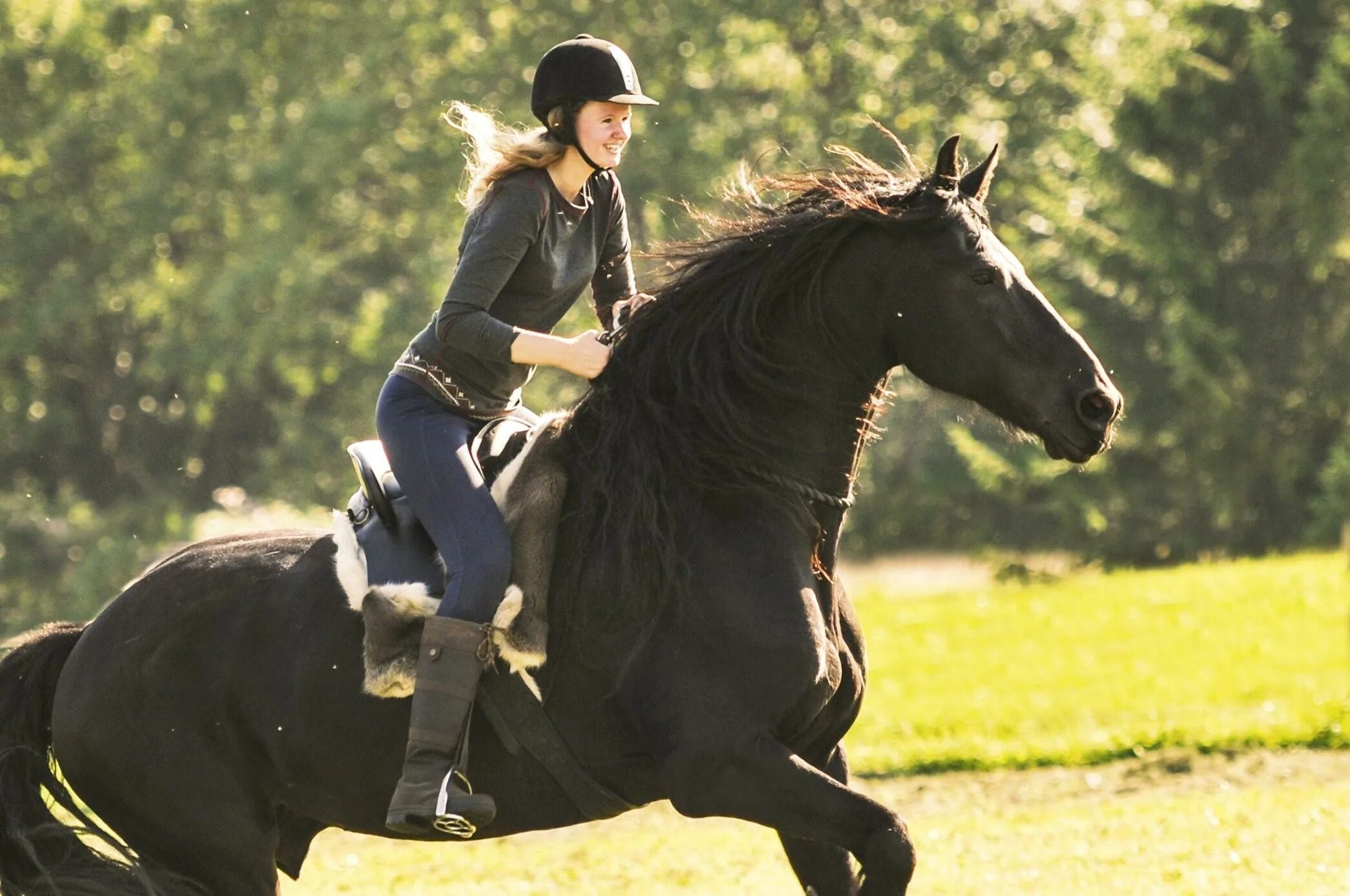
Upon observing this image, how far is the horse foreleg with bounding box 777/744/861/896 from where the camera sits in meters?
5.45

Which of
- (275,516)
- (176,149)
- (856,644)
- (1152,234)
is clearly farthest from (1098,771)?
(176,149)

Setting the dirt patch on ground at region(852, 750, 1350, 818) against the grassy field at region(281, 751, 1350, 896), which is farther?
the dirt patch on ground at region(852, 750, 1350, 818)

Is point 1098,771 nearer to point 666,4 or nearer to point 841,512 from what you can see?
point 841,512

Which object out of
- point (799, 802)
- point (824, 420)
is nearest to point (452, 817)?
point (799, 802)

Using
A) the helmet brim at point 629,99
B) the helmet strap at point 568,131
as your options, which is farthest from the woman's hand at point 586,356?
the helmet brim at point 629,99

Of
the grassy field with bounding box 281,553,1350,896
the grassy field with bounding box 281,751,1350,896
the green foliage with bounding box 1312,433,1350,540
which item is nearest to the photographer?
the grassy field with bounding box 281,751,1350,896

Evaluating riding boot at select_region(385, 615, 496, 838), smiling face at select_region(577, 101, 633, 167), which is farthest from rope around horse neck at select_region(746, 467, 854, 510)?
smiling face at select_region(577, 101, 633, 167)

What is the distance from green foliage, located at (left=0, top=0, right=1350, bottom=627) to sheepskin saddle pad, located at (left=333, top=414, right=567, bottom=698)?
2377 cm

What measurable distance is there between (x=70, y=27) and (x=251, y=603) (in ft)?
106

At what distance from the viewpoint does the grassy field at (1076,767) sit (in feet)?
27.2

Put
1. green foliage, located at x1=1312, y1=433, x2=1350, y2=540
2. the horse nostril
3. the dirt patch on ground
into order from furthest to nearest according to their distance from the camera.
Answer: green foliage, located at x1=1312, y1=433, x2=1350, y2=540, the dirt patch on ground, the horse nostril

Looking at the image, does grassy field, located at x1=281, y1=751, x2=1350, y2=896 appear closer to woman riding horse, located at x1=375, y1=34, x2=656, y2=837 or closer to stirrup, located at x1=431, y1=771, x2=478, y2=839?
stirrup, located at x1=431, y1=771, x2=478, y2=839

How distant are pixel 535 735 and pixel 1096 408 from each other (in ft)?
6.06

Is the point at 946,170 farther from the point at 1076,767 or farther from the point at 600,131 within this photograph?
the point at 1076,767
